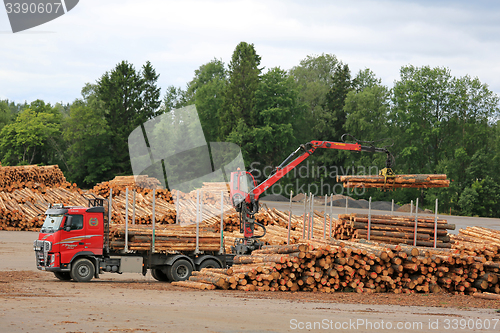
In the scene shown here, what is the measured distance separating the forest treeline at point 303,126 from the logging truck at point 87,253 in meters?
41.1

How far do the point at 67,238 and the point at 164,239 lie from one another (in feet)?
9.70

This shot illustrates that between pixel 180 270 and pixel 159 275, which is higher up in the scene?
pixel 180 270

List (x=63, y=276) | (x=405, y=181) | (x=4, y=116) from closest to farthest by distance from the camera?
(x=63, y=276)
(x=405, y=181)
(x=4, y=116)

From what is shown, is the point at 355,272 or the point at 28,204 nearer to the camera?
the point at 355,272

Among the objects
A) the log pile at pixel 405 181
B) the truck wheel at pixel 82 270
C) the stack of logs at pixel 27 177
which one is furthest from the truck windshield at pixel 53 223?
the stack of logs at pixel 27 177

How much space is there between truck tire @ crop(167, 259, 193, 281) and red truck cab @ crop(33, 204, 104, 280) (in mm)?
2262

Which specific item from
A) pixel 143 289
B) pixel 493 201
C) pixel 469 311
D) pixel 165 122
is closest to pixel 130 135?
pixel 165 122

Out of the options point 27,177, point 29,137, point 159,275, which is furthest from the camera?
point 29,137

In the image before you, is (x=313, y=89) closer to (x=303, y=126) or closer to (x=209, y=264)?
(x=303, y=126)

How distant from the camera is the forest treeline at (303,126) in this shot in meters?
58.1

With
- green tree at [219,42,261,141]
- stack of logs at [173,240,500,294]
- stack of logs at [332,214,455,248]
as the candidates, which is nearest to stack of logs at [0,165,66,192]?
stack of logs at [173,240,500,294]

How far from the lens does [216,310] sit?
1070cm

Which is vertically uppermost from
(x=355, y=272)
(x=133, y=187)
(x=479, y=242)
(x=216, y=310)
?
(x=133, y=187)

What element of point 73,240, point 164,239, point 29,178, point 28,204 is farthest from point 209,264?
point 29,178
